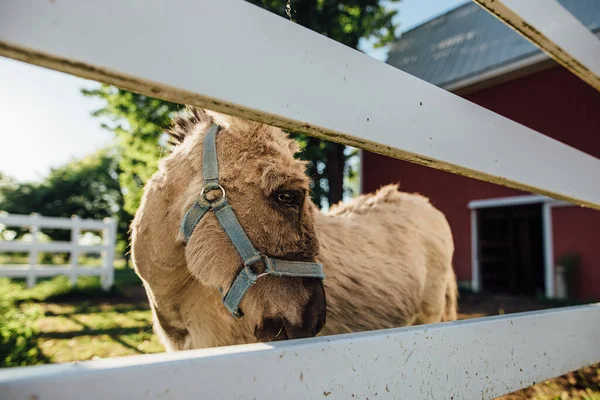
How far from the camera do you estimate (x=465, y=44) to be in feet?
31.2

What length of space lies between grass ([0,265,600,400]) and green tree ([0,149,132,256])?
18690 mm

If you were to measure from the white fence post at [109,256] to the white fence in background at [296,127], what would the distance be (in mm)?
9957

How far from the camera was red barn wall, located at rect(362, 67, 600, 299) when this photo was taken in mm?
7797

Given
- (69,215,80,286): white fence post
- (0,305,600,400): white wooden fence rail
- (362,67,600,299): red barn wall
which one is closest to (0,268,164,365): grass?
(69,215,80,286): white fence post

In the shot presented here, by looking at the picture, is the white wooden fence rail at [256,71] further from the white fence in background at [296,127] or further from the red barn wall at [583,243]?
the red barn wall at [583,243]

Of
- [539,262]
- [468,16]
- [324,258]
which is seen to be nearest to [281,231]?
[324,258]

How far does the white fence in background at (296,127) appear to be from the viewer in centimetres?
55

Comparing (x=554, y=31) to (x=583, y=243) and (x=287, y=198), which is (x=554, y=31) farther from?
(x=583, y=243)

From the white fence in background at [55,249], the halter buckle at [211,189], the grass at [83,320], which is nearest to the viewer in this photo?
the halter buckle at [211,189]

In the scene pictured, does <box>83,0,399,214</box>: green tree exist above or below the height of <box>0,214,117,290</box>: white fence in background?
above

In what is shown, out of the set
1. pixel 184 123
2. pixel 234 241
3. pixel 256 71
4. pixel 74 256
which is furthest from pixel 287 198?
pixel 74 256

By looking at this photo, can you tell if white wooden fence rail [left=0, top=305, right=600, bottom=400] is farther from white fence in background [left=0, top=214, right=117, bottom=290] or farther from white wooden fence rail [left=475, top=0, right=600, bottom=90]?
white fence in background [left=0, top=214, right=117, bottom=290]

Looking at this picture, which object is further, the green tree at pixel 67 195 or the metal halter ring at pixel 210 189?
the green tree at pixel 67 195

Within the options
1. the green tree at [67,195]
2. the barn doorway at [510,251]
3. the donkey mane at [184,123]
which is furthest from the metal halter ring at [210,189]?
the green tree at [67,195]
